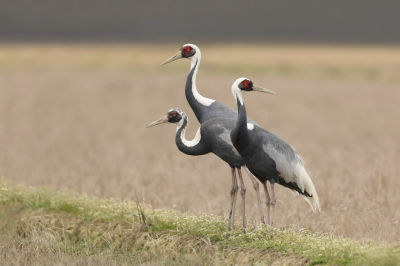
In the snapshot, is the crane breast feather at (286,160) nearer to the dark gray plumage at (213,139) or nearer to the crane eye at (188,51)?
the dark gray plumage at (213,139)

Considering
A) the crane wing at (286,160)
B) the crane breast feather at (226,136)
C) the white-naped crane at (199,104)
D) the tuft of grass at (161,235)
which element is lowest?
the tuft of grass at (161,235)

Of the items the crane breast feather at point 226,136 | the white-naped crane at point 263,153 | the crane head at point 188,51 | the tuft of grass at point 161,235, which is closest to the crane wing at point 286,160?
the white-naped crane at point 263,153

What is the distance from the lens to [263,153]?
6566 millimetres

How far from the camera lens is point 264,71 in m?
39.9

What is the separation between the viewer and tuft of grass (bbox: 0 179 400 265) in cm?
615

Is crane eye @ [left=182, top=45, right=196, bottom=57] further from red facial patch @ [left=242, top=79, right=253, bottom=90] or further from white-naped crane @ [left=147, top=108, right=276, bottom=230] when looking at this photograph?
red facial patch @ [left=242, top=79, right=253, bottom=90]

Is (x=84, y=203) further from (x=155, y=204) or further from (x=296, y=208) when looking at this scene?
(x=296, y=208)

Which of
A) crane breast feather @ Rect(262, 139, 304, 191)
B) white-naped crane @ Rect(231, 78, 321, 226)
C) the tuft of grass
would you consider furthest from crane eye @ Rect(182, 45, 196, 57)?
the tuft of grass

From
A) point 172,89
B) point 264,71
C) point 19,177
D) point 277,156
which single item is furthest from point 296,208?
point 264,71

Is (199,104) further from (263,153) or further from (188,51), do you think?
(263,153)

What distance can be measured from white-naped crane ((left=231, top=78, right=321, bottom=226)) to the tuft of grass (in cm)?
67

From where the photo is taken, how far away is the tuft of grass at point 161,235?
6.15 meters

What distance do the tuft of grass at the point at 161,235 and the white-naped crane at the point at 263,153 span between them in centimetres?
67

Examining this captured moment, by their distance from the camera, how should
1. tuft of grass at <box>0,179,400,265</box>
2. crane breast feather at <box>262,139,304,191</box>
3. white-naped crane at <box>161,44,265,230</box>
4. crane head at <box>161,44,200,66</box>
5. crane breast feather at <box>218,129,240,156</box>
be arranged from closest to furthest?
tuft of grass at <box>0,179,400,265</box> < crane breast feather at <box>262,139,304,191</box> < crane breast feather at <box>218,129,240,156</box> < white-naped crane at <box>161,44,265,230</box> < crane head at <box>161,44,200,66</box>
